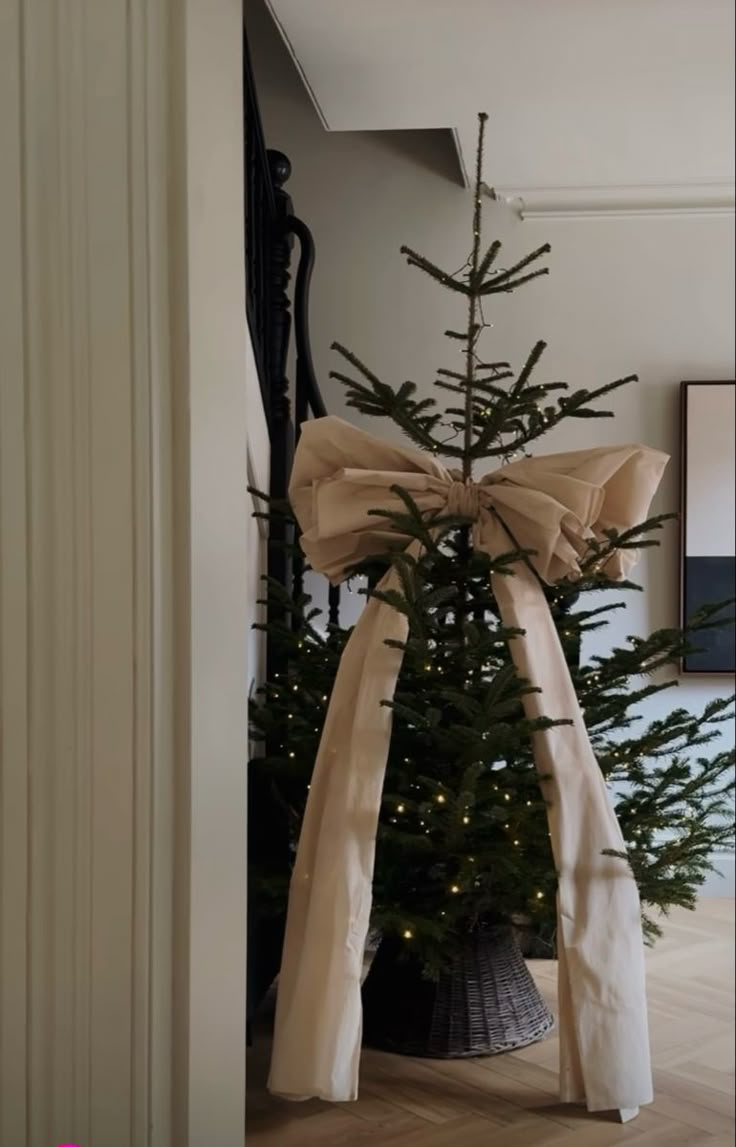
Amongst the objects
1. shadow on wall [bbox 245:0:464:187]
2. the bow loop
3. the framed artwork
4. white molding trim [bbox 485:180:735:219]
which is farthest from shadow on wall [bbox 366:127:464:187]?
the bow loop

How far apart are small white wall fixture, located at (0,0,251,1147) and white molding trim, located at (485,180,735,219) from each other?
2.50 m

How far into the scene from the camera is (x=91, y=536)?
3.37ft

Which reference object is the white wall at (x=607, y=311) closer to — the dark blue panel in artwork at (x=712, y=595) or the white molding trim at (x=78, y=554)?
the dark blue panel in artwork at (x=712, y=595)

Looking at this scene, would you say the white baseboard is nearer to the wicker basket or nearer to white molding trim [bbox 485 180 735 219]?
the wicker basket

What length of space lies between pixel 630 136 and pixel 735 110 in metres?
0.28

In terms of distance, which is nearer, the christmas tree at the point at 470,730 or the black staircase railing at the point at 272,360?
the christmas tree at the point at 470,730

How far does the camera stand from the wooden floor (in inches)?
67.4

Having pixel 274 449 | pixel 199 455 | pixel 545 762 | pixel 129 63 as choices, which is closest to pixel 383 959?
pixel 545 762

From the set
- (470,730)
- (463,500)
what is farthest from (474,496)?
(470,730)

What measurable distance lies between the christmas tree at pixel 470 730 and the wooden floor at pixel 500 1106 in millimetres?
198

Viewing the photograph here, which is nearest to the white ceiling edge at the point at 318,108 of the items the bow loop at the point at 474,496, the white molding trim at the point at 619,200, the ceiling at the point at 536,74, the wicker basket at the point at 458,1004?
the ceiling at the point at 536,74

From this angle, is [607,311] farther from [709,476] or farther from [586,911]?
[586,911]

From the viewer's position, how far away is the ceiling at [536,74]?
2.38 m

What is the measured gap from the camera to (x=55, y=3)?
102 cm
